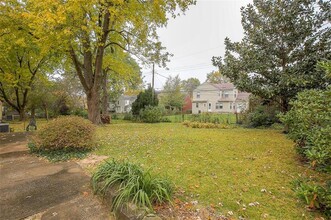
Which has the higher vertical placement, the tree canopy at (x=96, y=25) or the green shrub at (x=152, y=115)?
the tree canopy at (x=96, y=25)

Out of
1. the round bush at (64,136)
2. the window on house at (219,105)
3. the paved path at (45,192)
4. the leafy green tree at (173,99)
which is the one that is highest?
the leafy green tree at (173,99)

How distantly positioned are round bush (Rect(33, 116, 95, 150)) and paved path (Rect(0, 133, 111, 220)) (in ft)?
1.69

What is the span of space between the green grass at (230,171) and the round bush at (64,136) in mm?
635

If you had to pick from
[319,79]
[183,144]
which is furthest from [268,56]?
[183,144]

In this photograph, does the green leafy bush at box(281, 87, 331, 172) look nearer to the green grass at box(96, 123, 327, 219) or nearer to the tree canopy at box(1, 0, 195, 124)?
the green grass at box(96, 123, 327, 219)

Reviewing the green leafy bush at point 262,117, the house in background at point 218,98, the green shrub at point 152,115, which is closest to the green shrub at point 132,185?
the green leafy bush at point 262,117

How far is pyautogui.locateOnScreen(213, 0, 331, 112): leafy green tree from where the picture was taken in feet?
26.5

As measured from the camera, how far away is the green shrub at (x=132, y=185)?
2377 mm

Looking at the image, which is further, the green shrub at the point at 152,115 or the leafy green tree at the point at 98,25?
the green shrub at the point at 152,115

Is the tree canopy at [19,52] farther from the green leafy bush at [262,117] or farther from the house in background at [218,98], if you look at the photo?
the house in background at [218,98]

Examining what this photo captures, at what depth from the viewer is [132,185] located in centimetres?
250

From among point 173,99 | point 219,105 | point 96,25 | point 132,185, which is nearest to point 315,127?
point 132,185

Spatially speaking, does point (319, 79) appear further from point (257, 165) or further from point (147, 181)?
point (147, 181)

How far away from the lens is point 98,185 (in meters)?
2.91
